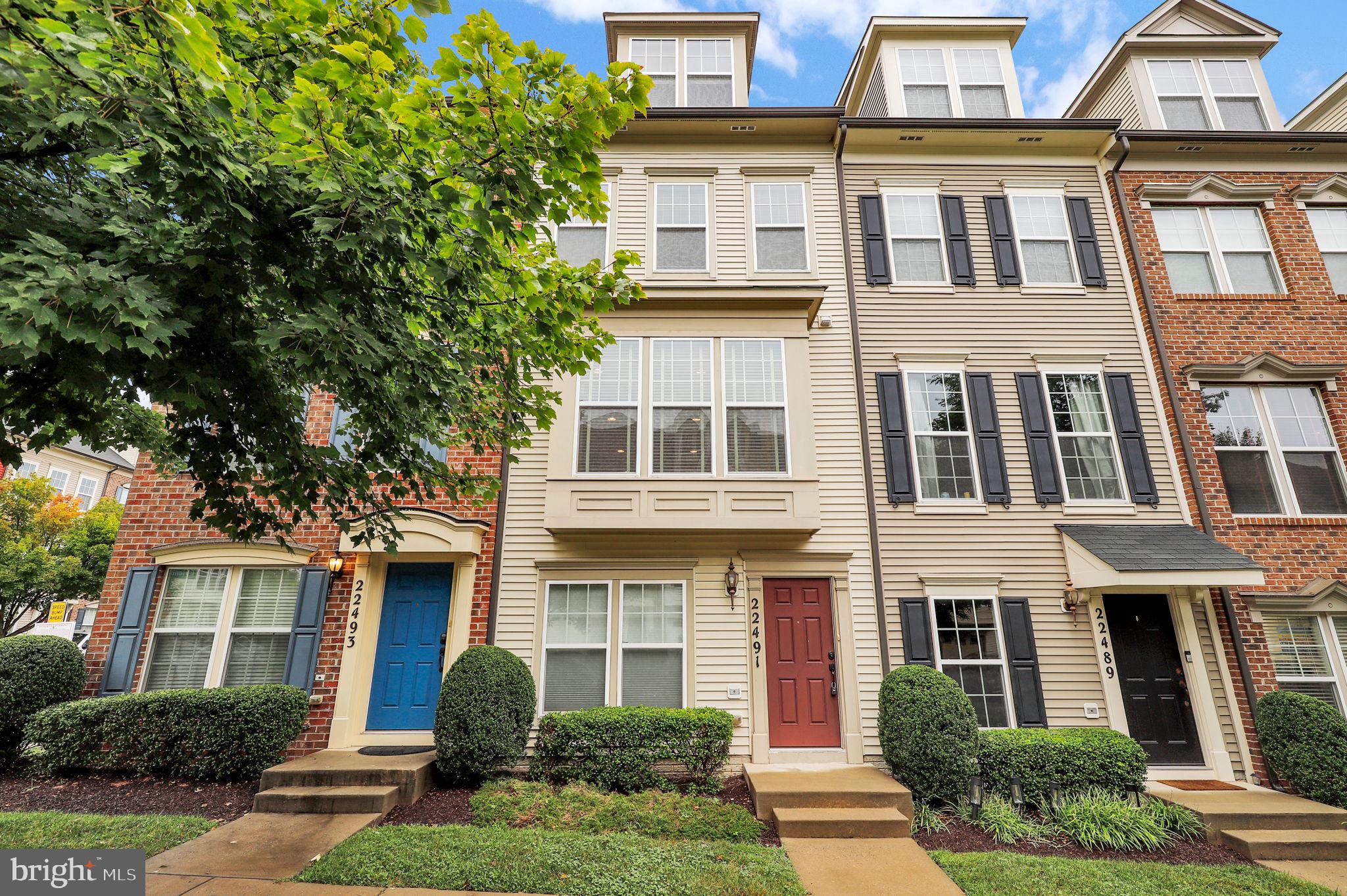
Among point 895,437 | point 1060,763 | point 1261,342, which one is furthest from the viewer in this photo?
point 1261,342

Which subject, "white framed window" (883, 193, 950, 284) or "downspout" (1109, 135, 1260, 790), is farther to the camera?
"white framed window" (883, 193, 950, 284)

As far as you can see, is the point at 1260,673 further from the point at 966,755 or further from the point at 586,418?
the point at 586,418

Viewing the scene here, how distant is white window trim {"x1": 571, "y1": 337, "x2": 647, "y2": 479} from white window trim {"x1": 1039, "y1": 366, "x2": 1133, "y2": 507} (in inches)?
236

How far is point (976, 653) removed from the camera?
312 inches

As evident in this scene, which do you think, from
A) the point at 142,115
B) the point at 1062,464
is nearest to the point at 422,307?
the point at 142,115

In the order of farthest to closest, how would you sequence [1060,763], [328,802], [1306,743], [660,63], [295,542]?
[660,63], [295,542], [1306,743], [1060,763], [328,802]

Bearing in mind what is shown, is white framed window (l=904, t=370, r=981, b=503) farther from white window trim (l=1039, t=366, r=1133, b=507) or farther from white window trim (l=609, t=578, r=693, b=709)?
white window trim (l=609, t=578, r=693, b=709)

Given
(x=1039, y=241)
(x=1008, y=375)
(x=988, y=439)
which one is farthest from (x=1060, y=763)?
(x=1039, y=241)

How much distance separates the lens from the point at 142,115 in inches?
111

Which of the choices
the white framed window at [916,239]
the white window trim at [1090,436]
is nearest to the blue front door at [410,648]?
the white framed window at [916,239]

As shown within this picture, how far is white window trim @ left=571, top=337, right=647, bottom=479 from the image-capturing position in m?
8.14

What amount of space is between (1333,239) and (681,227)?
1049 centimetres

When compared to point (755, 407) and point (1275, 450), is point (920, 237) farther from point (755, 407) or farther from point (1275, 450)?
point (1275, 450)

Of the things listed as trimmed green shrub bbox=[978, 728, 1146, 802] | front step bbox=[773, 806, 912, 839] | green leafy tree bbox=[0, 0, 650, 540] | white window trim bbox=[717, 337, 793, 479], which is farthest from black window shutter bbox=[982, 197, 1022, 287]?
front step bbox=[773, 806, 912, 839]
